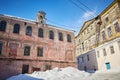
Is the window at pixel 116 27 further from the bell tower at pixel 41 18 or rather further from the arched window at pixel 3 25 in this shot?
the arched window at pixel 3 25

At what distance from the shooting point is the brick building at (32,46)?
1488cm

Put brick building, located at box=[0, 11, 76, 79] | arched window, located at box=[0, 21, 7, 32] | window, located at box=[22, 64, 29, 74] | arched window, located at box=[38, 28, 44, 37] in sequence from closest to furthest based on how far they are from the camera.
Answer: brick building, located at box=[0, 11, 76, 79]
window, located at box=[22, 64, 29, 74]
arched window, located at box=[0, 21, 7, 32]
arched window, located at box=[38, 28, 44, 37]

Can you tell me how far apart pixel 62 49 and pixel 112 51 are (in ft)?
30.0

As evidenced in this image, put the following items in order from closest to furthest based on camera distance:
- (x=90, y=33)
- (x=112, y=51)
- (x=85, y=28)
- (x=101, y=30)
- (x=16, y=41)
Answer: (x=16, y=41), (x=112, y=51), (x=101, y=30), (x=90, y=33), (x=85, y=28)

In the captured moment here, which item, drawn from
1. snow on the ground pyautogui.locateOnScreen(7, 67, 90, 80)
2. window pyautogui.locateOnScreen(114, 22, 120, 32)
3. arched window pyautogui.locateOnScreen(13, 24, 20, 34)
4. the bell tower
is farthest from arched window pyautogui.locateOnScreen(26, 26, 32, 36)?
window pyautogui.locateOnScreen(114, 22, 120, 32)

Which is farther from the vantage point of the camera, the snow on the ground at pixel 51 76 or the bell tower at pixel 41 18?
the bell tower at pixel 41 18

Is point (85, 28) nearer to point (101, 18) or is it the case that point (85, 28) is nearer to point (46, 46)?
point (101, 18)

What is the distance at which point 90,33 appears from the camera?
85.9ft

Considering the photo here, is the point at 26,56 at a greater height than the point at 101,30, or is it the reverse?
the point at 101,30

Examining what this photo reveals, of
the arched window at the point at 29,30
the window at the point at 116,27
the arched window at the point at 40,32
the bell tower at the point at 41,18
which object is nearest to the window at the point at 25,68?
the arched window at the point at 29,30

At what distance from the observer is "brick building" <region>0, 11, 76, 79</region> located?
14.9 metres

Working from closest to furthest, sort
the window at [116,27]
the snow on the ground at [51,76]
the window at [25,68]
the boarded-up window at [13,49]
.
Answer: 1. the snow on the ground at [51,76]
2. the boarded-up window at [13,49]
3. the window at [25,68]
4. the window at [116,27]

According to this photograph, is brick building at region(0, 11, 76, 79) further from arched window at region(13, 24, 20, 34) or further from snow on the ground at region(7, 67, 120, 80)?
snow on the ground at region(7, 67, 120, 80)

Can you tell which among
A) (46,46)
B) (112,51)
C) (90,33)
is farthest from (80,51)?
(46,46)
